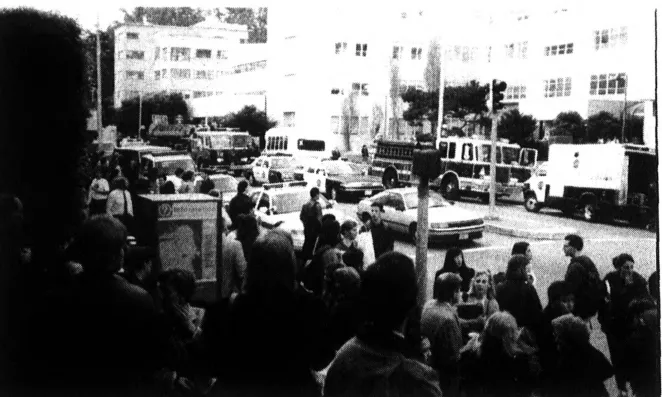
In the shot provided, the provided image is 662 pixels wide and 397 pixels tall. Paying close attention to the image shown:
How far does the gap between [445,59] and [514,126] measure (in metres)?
2.39

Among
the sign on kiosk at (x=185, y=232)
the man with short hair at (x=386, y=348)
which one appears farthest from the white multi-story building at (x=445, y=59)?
the man with short hair at (x=386, y=348)

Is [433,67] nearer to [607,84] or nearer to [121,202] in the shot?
[607,84]

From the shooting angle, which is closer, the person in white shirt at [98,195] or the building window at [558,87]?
the person in white shirt at [98,195]

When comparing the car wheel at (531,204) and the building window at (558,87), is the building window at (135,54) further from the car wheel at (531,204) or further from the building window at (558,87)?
the building window at (558,87)

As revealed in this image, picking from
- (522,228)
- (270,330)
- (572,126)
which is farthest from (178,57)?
(572,126)

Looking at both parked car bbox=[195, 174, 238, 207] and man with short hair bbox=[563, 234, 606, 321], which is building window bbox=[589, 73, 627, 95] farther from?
parked car bbox=[195, 174, 238, 207]

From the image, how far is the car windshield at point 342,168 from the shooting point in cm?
647

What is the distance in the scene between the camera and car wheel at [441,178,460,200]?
661 centimetres

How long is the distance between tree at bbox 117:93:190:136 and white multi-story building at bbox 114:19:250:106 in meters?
0.06

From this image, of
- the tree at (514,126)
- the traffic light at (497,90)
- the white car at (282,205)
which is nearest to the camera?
the white car at (282,205)

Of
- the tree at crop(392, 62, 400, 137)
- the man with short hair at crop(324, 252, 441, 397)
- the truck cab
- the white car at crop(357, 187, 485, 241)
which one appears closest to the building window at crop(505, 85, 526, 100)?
the truck cab

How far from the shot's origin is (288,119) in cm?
673

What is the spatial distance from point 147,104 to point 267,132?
101 cm

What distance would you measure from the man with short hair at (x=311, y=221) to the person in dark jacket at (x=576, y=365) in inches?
87.6
